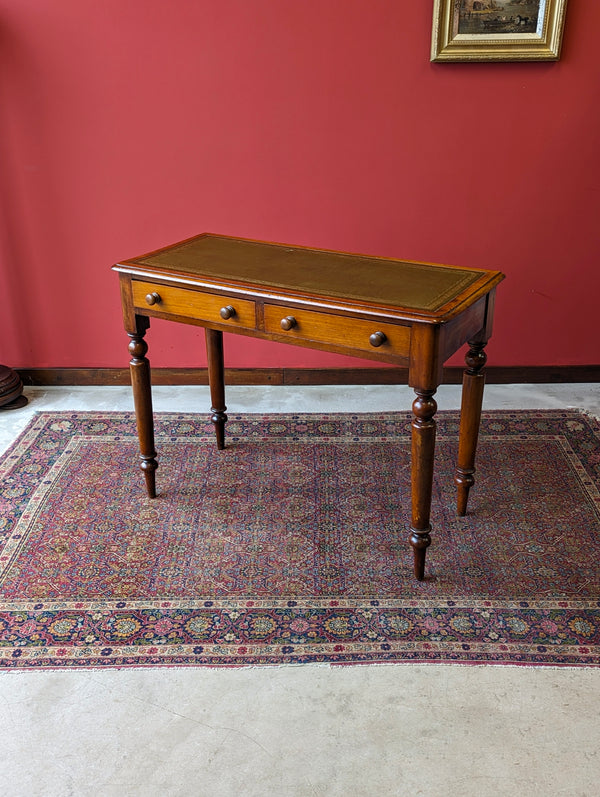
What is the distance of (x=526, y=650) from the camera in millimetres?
2244

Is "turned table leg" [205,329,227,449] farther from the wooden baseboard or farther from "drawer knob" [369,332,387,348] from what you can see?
"drawer knob" [369,332,387,348]

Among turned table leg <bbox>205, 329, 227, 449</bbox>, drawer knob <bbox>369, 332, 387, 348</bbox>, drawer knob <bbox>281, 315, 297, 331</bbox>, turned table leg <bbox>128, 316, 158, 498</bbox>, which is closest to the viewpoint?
drawer knob <bbox>369, 332, 387, 348</bbox>

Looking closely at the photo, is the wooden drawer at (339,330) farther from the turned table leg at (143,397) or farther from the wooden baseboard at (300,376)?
the wooden baseboard at (300,376)

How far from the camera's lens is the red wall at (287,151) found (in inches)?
136

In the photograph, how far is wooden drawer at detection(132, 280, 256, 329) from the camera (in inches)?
97.0

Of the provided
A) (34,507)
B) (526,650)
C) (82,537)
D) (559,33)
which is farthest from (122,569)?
(559,33)

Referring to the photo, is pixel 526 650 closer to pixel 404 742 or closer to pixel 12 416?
pixel 404 742

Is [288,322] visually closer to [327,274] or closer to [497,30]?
[327,274]

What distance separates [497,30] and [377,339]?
1.99m

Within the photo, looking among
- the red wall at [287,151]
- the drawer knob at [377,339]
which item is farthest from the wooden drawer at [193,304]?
the red wall at [287,151]

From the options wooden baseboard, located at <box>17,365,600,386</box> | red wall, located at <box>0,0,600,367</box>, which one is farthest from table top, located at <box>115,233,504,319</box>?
wooden baseboard, located at <box>17,365,600,386</box>

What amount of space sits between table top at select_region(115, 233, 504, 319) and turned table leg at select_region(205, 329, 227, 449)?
1.41 feet

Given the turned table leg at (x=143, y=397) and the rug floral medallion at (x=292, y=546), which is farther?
the turned table leg at (x=143, y=397)

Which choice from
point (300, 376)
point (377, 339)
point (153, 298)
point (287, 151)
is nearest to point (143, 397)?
point (153, 298)
